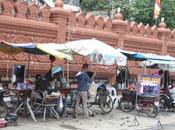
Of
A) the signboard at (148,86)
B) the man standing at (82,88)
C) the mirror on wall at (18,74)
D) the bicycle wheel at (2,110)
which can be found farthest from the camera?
the signboard at (148,86)

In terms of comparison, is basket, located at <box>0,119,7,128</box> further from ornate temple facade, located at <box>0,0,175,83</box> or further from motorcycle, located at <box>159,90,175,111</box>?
motorcycle, located at <box>159,90,175,111</box>

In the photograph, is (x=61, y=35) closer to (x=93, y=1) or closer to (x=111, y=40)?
(x=111, y=40)

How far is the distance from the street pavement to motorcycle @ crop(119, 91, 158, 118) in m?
0.28

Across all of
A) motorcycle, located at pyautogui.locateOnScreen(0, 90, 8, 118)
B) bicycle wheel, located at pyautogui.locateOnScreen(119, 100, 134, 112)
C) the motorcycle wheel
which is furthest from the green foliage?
motorcycle, located at pyautogui.locateOnScreen(0, 90, 8, 118)

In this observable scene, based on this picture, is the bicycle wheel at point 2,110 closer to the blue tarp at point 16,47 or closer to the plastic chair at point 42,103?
the plastic chair at point 42,103

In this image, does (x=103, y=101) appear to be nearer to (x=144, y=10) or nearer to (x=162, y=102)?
(x=162, y=102)

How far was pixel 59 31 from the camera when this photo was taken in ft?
66.4

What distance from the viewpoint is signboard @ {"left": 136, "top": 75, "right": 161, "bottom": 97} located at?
17.2 meters

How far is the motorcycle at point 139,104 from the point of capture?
1767 centimetres

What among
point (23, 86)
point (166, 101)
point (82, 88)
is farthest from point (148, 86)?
point (23, 86)

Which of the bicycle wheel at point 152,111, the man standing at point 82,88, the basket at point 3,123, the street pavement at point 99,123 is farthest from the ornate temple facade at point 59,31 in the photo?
the basket at point 3,123

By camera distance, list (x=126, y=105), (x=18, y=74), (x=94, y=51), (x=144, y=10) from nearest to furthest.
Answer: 1. (x=94, y=51)
2. (x=18, y=74)
3. (x=126, y=105)
4. (x=144, y=10)

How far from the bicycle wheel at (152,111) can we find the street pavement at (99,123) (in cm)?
20

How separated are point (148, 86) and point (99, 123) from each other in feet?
9.92
